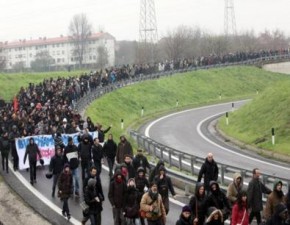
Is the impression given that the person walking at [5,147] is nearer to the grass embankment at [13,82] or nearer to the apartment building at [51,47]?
the grass embankment at [13,82]

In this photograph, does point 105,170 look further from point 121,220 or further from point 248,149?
point 248,149

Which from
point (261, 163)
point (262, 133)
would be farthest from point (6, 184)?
point (262, 133)

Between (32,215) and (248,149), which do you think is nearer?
(32,215)

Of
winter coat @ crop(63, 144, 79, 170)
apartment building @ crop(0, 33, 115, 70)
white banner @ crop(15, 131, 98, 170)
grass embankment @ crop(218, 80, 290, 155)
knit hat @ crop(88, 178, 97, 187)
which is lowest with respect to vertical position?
grass embankment @ crop(218, 80, 290, 155)

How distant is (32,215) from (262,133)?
18.8m

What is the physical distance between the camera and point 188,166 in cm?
1967

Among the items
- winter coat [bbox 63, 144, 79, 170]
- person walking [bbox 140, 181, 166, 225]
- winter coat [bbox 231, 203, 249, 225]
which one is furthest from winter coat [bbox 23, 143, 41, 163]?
winter coat [bbox 231, 203, 249, 225]

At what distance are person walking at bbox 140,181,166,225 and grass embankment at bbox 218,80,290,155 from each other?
16.2 meters

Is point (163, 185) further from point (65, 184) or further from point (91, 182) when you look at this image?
point (65, 184)

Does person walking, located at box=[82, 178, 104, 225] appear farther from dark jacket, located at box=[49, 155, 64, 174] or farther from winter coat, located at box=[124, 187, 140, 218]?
dark jacket, located at box=[49, 155, 64, 174]

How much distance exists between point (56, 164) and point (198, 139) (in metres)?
17.0

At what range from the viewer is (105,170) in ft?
67.2

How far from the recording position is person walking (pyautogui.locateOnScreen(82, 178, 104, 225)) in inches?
483

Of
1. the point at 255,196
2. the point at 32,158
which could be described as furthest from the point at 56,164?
the point at 255,196
